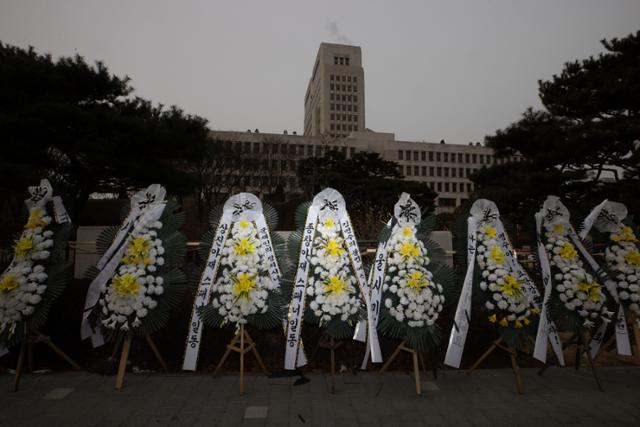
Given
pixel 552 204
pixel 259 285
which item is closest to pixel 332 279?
pixel 259 285

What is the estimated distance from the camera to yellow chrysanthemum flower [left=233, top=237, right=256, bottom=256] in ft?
18.3

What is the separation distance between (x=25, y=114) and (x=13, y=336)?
40.2ft

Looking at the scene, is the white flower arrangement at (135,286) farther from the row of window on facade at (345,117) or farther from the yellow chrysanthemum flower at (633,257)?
the row of window on facade at (345,117)

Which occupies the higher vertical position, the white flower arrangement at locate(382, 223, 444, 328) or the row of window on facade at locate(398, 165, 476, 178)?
the row of window on facade at locate(398, 165, 476, 178)

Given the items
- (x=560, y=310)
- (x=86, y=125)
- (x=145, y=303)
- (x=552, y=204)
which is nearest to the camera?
(x=145, y=303)

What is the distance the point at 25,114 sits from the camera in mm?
14672

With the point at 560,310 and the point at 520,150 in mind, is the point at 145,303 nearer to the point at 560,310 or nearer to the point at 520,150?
the point at 560,310

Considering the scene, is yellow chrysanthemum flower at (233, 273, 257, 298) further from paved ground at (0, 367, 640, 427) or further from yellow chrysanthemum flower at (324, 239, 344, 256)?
A: paved ground at (0, 367, 640, 427)

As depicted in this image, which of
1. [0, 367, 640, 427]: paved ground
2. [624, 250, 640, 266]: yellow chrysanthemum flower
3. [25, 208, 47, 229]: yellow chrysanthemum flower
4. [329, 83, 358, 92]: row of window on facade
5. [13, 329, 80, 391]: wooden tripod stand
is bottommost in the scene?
[0, 367, 640, 427]: paved ground

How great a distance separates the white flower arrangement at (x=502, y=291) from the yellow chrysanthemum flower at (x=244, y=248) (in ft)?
10.1

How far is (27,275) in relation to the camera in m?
5.53

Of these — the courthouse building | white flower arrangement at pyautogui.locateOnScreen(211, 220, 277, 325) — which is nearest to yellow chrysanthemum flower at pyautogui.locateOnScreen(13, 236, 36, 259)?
white flower arrangement at pyautogui.locateOnScreen(211, 220, 277, 325)

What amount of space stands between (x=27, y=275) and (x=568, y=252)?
24.0 ft

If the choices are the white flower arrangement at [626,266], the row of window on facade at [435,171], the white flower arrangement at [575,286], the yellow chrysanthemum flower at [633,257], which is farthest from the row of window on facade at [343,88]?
the white flower arrangement at [575,286]
